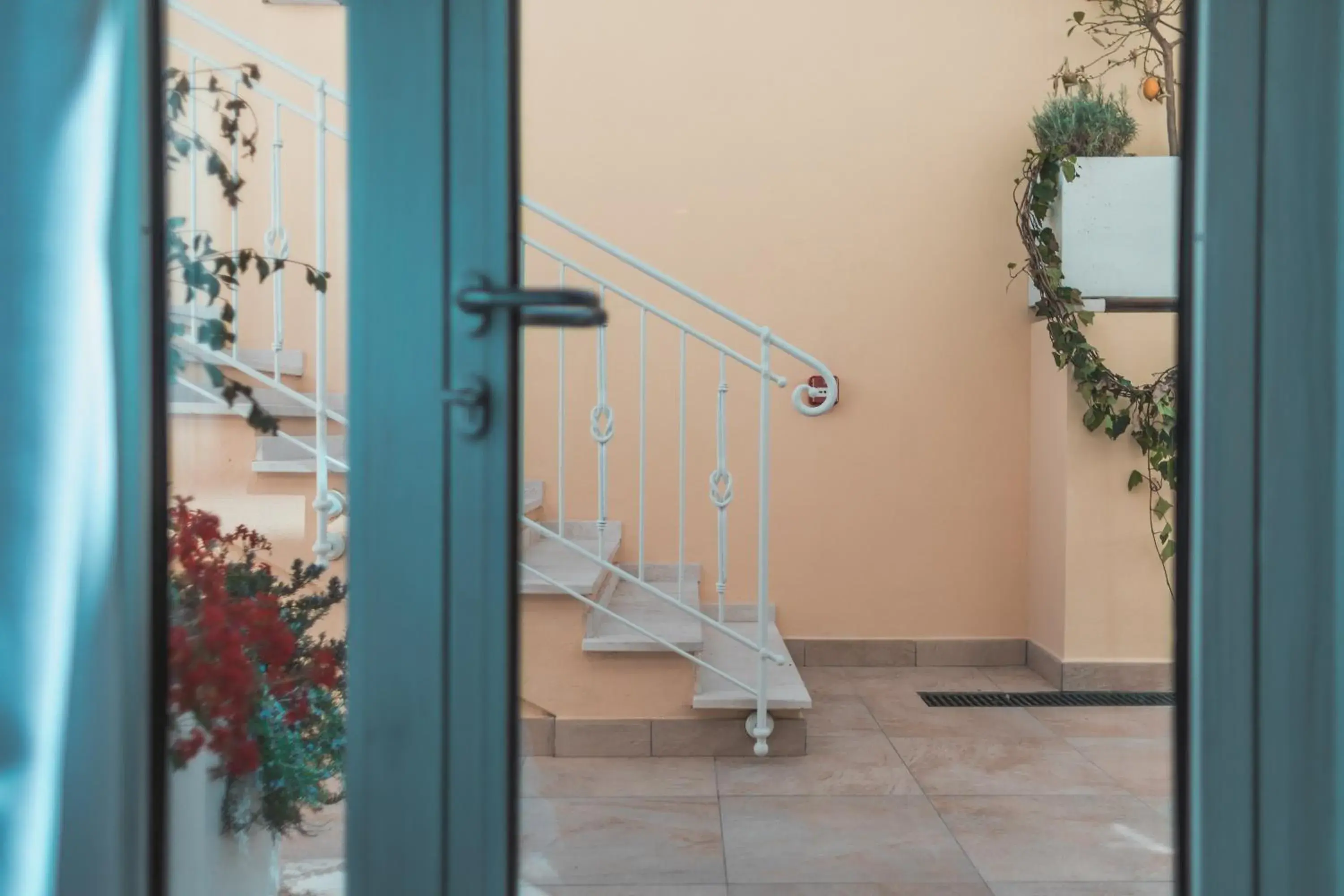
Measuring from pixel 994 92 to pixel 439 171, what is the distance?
3.13 metres

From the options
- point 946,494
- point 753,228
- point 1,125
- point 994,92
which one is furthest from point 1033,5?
point 1,125

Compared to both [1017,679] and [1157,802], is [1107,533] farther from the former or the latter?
[1157,802]

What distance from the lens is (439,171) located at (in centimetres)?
94

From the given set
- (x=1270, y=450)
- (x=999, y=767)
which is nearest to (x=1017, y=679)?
(x=999, y=767)

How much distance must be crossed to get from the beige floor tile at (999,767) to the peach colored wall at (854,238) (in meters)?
0.92

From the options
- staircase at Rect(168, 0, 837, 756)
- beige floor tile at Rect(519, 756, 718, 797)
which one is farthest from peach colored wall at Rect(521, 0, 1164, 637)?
beige floor tile at Rect(519, 756, 718, 797)

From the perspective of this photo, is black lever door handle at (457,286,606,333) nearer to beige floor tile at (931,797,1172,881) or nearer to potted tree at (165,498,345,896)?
potted tree at (165,498,345,896)

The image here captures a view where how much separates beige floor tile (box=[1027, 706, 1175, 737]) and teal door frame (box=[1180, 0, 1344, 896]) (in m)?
1.86

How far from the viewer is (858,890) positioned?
6.02 feet

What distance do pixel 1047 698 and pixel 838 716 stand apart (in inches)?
29.1

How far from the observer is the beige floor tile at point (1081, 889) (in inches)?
71.4

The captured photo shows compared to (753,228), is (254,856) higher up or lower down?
lower down

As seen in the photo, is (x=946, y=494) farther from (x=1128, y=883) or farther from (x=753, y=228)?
(x=1128, y=883)

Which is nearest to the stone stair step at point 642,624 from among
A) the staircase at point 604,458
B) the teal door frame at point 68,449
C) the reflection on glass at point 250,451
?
the staircase at point 604,458
